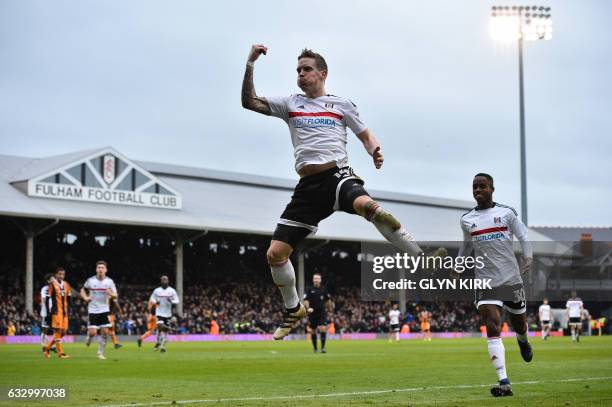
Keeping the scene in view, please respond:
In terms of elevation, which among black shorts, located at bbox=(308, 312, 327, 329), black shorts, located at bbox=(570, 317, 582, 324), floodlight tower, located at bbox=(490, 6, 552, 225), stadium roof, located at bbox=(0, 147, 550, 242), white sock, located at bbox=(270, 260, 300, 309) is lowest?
black shorts, located at bbox=(570, 317, 582, 324)

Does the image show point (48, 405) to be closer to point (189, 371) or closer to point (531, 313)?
point (189, 371)

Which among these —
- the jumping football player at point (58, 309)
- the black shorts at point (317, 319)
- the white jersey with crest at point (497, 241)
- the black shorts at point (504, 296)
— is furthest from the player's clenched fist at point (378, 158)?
the black shorts at point (317, 319)

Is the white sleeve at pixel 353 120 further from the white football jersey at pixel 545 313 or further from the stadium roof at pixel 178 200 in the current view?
the stadium roof at pixel 178 200

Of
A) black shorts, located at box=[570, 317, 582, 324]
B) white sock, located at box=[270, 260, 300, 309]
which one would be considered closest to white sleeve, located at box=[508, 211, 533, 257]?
white sock, located at box=[270, 260, 300, 309]

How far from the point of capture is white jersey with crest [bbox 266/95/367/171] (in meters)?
9.20

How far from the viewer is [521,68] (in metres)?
47.8

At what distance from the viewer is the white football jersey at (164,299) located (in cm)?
3092

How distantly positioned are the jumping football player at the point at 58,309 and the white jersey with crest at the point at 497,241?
605 inches

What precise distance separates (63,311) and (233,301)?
36065 mm

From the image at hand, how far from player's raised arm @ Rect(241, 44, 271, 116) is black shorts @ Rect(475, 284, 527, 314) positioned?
4.73m

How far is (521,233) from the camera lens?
12516 millimetres

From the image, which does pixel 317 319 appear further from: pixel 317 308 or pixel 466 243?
pixel 466 243

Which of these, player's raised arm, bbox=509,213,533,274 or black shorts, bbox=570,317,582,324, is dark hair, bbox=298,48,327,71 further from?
black shorts, bbox=570,317,582,324

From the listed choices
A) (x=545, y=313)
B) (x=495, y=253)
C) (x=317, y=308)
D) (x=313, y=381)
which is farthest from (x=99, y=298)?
(x=545, y=313)
